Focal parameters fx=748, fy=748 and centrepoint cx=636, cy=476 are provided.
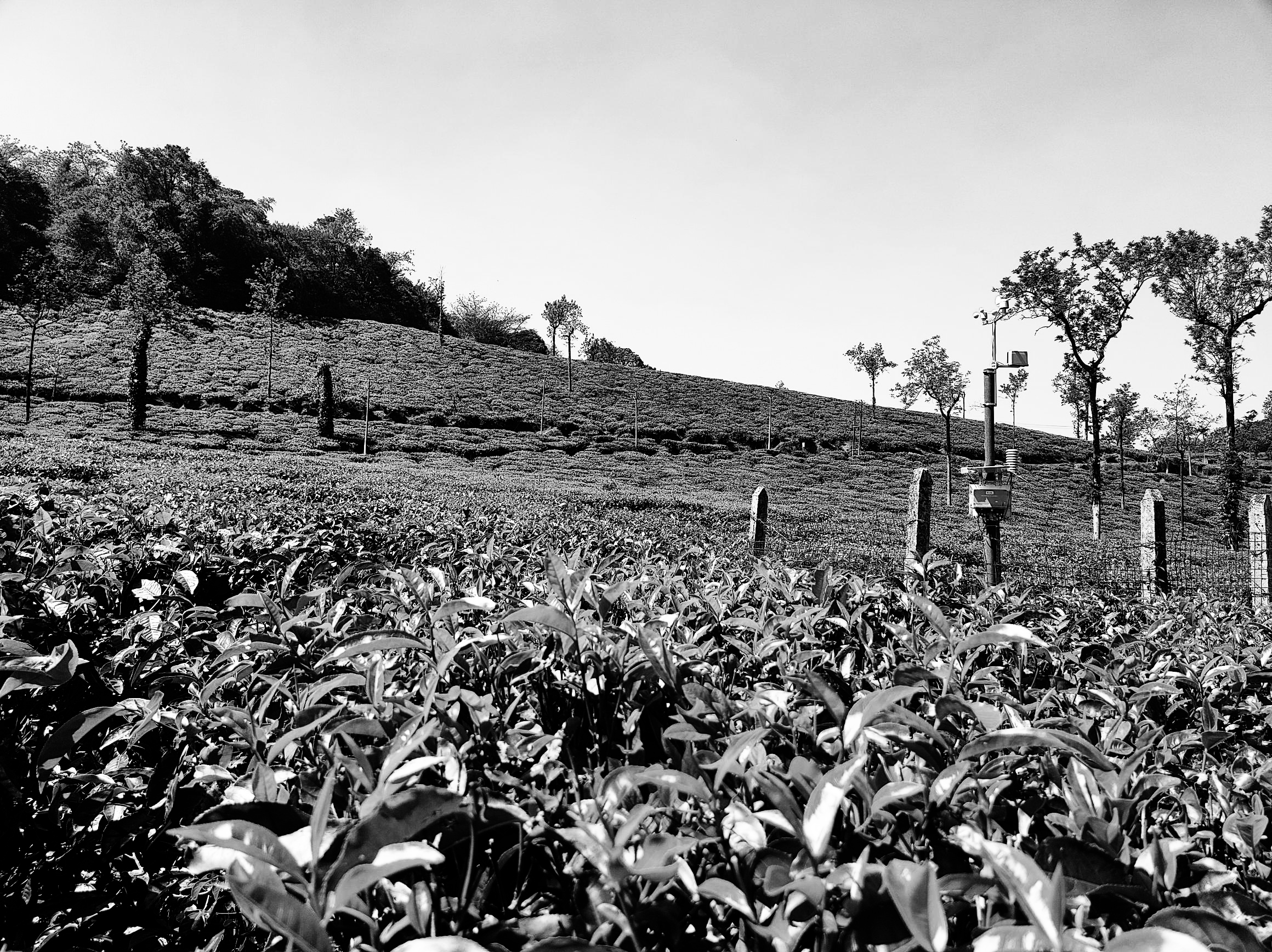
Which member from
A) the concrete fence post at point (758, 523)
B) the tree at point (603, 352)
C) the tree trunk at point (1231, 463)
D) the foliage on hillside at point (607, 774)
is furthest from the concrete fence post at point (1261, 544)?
the tree at point (603, 352)

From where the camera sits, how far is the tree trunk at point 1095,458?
26609 millimetres

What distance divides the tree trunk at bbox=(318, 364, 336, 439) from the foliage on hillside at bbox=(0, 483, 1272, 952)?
35286 millimetres

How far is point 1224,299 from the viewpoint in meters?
25.6

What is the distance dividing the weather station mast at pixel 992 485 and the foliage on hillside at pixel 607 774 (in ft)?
30.6

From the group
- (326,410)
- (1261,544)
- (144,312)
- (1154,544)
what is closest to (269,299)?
(144,312)

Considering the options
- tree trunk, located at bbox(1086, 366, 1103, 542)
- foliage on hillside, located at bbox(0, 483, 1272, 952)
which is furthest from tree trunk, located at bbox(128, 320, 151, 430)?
tree trunk, located at bbox(1086, 366, 1103, 542)

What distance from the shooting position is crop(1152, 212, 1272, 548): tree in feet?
80.3

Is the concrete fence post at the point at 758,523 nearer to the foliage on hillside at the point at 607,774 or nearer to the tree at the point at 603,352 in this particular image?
the foliage on hillside at the point at 607,774

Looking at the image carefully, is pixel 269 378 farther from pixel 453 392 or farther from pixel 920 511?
pixel 920 511

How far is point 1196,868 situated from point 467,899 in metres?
0.84

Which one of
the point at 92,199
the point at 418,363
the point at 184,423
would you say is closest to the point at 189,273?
the point at 92,199

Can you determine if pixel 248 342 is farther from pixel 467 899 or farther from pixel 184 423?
pixel 467 899

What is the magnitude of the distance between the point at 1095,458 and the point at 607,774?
33749 mm

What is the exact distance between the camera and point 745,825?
84 centimetres
